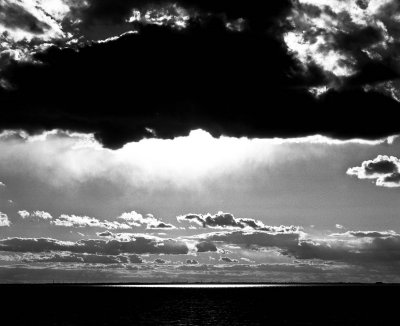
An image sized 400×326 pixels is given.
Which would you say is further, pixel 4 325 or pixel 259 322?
pixel 259 322

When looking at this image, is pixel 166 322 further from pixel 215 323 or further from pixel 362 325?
pixel 362 325

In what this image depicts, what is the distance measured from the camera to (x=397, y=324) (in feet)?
366

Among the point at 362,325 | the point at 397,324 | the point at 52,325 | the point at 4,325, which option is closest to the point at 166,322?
the point at 52,325

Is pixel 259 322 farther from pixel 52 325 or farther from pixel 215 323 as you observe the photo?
pixel 52 325

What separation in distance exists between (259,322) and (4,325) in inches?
2088

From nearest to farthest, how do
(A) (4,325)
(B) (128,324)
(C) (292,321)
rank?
(A) (4,325) → (B) (128,324) → (C) (292,321)

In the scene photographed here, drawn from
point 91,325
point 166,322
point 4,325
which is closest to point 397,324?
point 166,322

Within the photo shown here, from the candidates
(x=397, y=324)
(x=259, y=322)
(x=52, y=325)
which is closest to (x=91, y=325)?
(x=52, y=325)

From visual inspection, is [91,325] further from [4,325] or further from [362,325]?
[362,325]

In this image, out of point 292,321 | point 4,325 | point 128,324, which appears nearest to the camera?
point 4,325

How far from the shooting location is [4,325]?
106 m

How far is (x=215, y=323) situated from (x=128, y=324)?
18359mm

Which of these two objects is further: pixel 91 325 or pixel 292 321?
pixel 292 321

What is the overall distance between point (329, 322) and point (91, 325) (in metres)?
50.7
